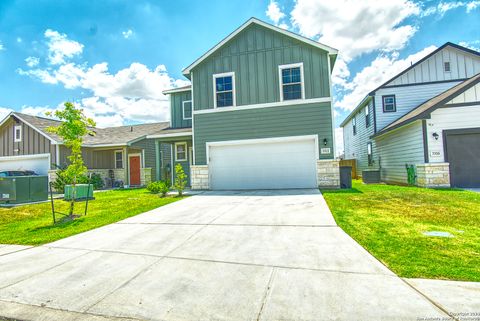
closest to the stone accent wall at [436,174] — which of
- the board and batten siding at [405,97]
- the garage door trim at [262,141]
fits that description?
the garage door trim at [262,141]

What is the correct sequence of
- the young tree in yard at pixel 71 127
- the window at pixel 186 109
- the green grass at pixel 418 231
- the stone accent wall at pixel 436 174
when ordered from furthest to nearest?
the window at pixel 186 109
the stone accent wall at pixel 436 174
the young tree in yard at pixel 71 127
the green grass at pixel 418 231

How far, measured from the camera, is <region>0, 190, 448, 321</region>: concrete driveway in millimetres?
2287

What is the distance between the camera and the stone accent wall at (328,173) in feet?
35.5

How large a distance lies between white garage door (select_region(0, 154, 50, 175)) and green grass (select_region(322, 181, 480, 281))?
61.3ft

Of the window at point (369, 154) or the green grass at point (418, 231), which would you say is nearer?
the green grass at point (418, 231)

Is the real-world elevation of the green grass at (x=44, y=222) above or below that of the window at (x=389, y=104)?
below

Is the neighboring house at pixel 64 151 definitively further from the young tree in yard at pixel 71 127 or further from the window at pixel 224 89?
the young tree in yard at pixel 71 127

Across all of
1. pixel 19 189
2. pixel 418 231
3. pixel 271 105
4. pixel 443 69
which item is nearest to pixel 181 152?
pixel 271 105

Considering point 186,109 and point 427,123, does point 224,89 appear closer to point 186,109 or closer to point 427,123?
point 186,109

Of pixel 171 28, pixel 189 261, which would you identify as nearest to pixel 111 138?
pixel 171 28

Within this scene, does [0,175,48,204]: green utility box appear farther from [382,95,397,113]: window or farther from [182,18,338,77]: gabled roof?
[382,95,397,113]: window

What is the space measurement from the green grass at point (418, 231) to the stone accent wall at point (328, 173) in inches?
125

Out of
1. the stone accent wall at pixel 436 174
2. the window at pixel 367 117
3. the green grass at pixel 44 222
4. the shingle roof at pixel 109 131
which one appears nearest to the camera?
the green grass at pixel 44 222

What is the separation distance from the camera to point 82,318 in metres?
2.29
